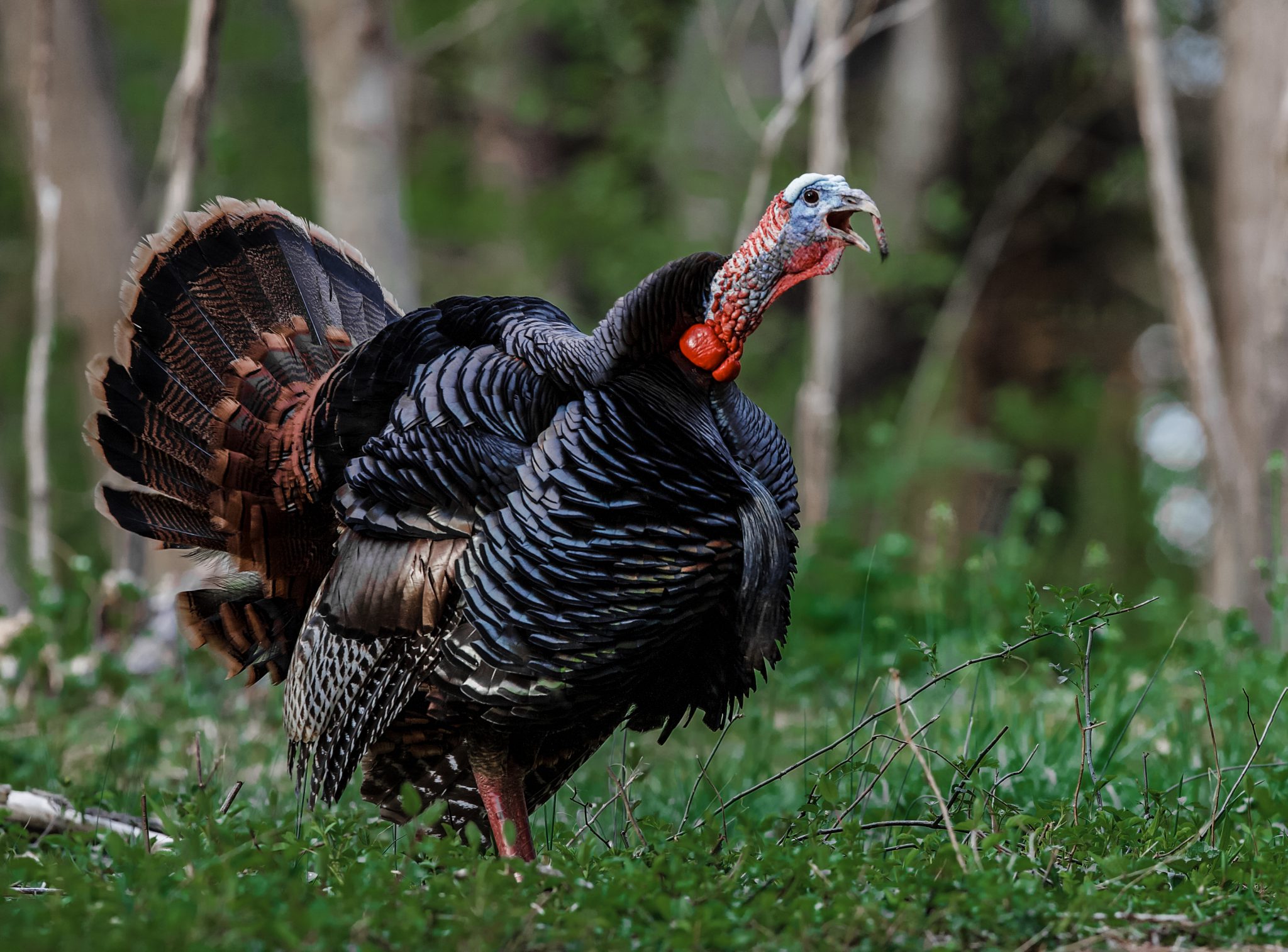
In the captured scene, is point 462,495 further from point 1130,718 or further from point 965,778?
point 1130,718

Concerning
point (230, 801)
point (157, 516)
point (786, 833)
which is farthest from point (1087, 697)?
point (157, 516)

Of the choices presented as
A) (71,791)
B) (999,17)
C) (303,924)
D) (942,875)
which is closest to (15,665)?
(71,791)

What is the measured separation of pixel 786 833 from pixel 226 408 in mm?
2023

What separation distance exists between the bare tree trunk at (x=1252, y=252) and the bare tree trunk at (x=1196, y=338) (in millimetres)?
16

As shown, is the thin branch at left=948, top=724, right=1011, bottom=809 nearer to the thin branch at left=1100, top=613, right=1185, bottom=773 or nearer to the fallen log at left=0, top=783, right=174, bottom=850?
the thin branch at left=1100, top=613, right=1185, bottom=773

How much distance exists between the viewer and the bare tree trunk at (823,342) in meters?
6.94

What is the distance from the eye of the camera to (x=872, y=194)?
10.3m

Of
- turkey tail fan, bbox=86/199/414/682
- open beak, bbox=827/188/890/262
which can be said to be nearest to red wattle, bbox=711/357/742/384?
open beak, bbox=827/188/890/262

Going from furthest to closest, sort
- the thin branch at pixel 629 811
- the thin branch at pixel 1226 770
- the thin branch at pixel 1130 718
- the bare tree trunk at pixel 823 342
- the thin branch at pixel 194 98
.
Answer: the bare tree trunk at pixel 823 342, the thin branch at pixel 194 98, the thin branch at pixel 1130 718, the thin branch at pixel 1226 770, the thin branch at pixel 629 811

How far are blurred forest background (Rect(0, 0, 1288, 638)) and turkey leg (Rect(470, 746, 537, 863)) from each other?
15.0 ft

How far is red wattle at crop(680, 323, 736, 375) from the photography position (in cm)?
324

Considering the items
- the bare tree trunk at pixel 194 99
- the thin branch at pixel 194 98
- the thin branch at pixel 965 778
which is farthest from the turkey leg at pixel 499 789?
the thin branch at pixel 194 98

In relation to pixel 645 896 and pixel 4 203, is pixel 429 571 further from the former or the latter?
pixel 4 203

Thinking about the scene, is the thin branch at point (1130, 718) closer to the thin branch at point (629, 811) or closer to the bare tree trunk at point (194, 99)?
the thin branch at point (629, 811)
